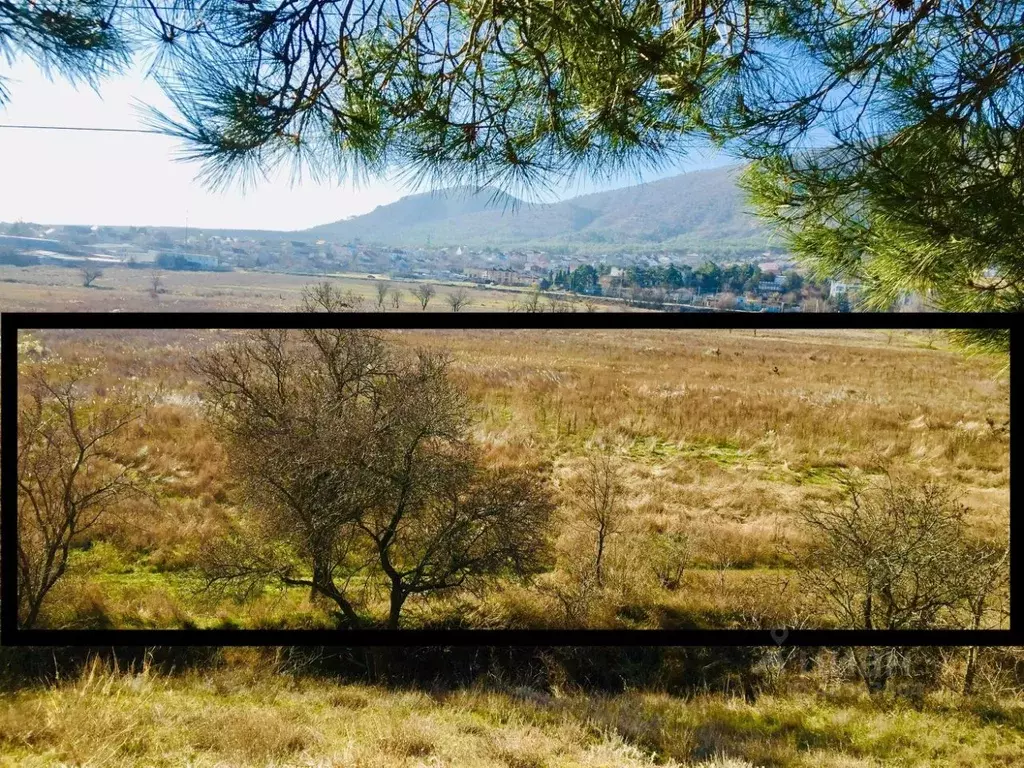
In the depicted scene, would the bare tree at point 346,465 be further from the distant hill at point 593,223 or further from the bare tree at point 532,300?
the distant hill at point 593,223

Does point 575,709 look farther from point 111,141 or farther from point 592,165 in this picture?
point 111,141

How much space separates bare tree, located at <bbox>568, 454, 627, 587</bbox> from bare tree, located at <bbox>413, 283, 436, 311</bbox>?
0.81 meters

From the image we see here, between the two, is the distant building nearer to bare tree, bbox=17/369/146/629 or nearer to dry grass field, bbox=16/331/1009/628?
dry grass field, bbox=16/331/1009/628

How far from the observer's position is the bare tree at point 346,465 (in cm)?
143

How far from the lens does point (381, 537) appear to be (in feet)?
4.82

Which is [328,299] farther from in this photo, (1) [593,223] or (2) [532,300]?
(1) [593,223]

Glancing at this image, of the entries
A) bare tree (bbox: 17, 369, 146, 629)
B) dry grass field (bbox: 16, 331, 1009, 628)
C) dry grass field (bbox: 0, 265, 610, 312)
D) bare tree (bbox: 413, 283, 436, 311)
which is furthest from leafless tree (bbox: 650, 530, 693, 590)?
bare tree (bbox: 17, 369, 146, 629)

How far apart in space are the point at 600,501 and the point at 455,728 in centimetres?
60

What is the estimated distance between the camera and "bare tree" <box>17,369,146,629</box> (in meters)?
1.36

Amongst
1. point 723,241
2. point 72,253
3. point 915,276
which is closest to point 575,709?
point 915,276

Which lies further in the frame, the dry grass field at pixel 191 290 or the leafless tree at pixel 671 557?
the dry grass field at pixel 191 290

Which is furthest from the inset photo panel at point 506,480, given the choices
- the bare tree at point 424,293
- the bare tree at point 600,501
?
the bare tree at point 424,293

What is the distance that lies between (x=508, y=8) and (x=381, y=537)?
3.86 feet

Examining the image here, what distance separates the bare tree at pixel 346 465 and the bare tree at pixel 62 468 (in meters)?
0.23
